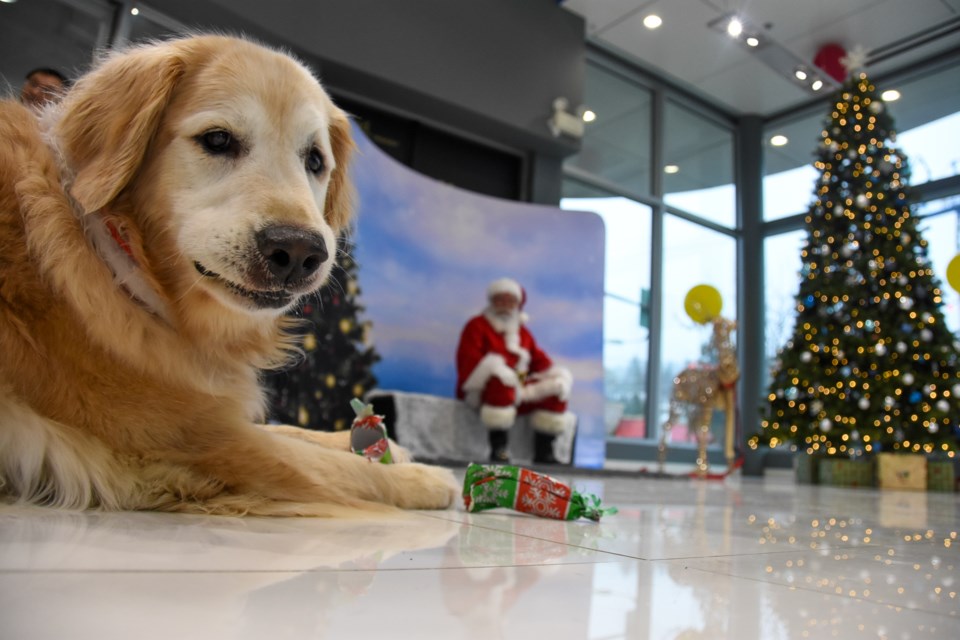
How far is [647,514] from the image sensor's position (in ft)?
5.59

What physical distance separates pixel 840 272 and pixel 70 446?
612 cm

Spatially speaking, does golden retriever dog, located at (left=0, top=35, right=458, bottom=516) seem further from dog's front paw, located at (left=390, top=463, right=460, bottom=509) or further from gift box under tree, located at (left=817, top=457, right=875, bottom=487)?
gift box under tree, located at (left=817, top=457, right=875, bottom=487)

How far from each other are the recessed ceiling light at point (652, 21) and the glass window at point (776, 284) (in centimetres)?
308

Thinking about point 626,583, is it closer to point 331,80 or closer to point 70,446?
point 70,446

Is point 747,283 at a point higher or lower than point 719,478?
higher

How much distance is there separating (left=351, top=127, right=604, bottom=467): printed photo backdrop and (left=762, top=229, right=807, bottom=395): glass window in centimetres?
305

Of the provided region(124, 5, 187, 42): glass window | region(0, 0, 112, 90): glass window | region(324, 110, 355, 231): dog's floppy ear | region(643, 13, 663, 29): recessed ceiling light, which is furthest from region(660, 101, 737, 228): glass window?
region(324, 110, 355, 231): dog's floppy ear

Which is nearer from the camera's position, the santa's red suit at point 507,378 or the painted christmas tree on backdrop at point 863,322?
the santa's red suit at point 507,378

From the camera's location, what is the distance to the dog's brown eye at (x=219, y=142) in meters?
1.20

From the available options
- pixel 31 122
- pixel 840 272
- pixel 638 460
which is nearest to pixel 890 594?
pixel 31 122

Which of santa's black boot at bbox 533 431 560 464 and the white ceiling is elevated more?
the white ceiling

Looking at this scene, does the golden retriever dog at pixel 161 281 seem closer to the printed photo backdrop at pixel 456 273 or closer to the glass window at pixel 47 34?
the glass window at pixel 47 34

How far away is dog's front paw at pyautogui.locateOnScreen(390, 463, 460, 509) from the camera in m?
1.33

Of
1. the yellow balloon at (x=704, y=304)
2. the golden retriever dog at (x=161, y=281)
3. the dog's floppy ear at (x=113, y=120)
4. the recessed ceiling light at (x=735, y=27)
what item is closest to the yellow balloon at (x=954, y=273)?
the yellow balloon at (x=704, y=304)
